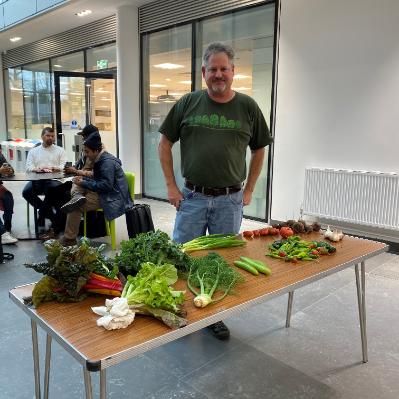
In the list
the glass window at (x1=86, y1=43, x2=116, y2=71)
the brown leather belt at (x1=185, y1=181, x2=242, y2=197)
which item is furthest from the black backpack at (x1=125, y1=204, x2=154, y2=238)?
the glass window at (x1=86, y1=43, x2=116, y2=71)

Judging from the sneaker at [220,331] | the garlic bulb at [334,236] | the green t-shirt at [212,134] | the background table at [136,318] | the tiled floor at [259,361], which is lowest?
the tiled floor at [259,361]

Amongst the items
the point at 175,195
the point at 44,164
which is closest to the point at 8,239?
the point at 44,164

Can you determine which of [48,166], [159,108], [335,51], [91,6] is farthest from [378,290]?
[91,6]

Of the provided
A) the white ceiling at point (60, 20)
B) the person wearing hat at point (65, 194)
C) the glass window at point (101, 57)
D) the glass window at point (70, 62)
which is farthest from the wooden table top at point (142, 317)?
the glass window at point (70, 62)

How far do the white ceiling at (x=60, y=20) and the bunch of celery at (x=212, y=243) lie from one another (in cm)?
593

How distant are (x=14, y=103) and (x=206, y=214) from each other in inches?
438

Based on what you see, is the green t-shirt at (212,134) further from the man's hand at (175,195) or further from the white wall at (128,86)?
the white wall at (128,86)

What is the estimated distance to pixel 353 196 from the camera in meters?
4.75

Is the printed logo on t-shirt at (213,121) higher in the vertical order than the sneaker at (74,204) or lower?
higher

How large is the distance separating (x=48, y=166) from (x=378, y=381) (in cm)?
469

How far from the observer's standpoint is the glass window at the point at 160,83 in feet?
22.2

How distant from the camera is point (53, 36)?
9648 millimetres

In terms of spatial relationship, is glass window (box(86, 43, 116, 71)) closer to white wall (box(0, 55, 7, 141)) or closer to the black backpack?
white wall (box(0, 55, 7, 141))

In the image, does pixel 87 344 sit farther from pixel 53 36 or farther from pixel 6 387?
pixel 53 36
